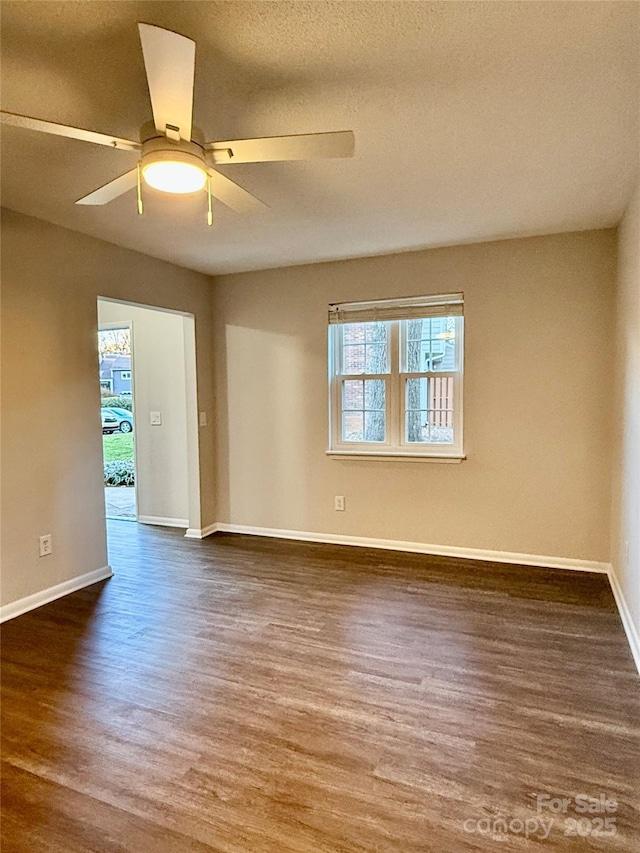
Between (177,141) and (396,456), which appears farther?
(396,456)

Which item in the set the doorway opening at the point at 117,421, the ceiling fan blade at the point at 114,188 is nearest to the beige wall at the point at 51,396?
the ceiling fan blade at the point at 114,188

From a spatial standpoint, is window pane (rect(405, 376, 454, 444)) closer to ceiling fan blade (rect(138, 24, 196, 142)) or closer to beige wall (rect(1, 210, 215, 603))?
beige wall (rect(1, 210, 215, 603))

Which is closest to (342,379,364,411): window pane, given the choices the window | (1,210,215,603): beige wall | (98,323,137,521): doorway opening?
the window

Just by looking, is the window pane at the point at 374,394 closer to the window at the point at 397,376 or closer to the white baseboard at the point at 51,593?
the window at the point at 397,376

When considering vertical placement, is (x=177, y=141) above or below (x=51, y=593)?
above

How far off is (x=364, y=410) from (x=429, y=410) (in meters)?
0.56

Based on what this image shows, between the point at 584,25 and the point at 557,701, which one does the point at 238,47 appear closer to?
the point at 584,25

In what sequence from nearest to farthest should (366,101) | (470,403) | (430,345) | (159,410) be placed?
(366,101) → (470,403) → (430,345) → (159,410)

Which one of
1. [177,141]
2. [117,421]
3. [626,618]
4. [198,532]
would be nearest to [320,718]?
[626,618]

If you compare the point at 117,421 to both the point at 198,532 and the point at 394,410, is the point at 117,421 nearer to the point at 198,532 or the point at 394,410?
the point at 198,532

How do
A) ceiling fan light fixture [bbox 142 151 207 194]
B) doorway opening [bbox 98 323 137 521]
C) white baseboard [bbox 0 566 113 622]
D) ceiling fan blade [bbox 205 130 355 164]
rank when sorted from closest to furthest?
ceiling fan blade [bbox 205 130 355 164] < ceiling fan light fixture [bbox 142 151 207 194] < white baseboard [bbox 0 566 113 622] < doorway opening [bbox 98 323 137 521]

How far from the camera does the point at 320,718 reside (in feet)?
6.93

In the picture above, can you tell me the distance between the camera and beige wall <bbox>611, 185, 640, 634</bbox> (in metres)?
2.64

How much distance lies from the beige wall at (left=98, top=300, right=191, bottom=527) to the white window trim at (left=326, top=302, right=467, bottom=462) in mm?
1526
